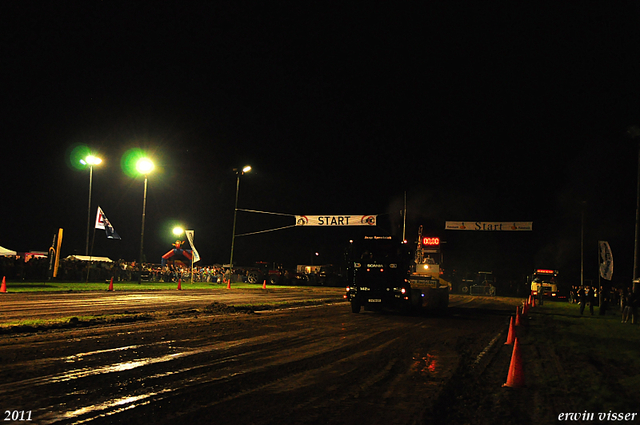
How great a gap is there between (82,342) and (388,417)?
24.4ft

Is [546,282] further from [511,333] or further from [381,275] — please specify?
[511,333]

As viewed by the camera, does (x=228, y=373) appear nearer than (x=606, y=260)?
Yes

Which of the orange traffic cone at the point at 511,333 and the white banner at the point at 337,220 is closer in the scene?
the orange traffic cone at the point at 511,333

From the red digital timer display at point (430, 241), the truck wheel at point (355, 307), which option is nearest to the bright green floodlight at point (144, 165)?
the truck wheel at point (355, 307)

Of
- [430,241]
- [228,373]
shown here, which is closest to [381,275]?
[228,373]

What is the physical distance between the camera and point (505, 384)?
7.78 metres

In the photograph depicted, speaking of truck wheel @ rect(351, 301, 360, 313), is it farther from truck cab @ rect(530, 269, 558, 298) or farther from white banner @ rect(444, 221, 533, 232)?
white banner @ rect(444, 221, 533, 232)

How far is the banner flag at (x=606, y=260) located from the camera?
22.7 m

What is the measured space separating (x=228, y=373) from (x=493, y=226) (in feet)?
164

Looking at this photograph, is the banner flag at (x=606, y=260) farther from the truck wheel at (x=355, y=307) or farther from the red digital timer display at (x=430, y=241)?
the red digital timer display at (x=430, y=241)

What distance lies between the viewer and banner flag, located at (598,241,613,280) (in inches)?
892

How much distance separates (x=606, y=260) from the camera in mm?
23531

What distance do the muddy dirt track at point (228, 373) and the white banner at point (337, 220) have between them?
3310cm

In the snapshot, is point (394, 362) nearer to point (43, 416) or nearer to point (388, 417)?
point (388, 417)
